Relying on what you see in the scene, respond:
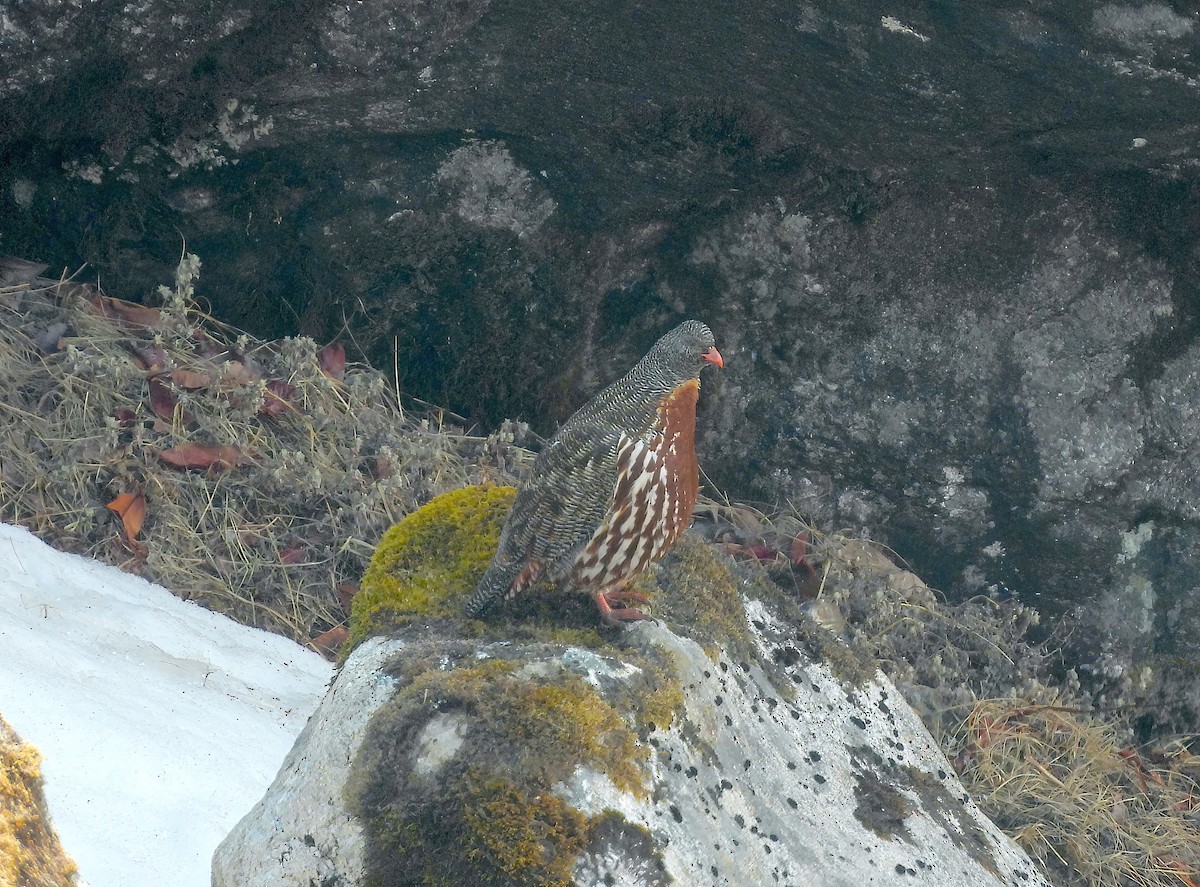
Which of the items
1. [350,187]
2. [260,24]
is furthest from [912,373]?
[260,24]

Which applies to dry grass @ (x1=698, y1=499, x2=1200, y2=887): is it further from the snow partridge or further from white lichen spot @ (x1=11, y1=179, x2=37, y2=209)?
white lichen spot @ (x1=11, y1=179, x2=37, y2=209)

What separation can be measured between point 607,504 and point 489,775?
1.22m

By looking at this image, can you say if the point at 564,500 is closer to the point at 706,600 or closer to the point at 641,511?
the point at 641,511

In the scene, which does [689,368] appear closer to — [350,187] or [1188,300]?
[350,187]

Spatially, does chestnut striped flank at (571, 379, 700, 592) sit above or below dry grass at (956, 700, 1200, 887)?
above

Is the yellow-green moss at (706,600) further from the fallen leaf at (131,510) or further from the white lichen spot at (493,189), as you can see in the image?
the fallen leaf at (131,510)

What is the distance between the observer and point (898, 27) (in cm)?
477

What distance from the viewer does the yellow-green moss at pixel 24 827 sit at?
2.35 meters

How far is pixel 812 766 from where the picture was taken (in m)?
3.76

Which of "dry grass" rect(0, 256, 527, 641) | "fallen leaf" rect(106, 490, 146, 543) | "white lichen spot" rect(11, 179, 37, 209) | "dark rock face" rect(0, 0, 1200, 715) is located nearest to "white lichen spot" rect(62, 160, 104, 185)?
"dark rock face" rect(0, 0, 1200, 715)

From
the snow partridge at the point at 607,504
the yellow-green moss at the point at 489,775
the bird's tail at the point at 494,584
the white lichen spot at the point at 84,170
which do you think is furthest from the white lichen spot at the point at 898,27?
the white lichen spot at the point at 84,170

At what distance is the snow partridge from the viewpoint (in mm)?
3781

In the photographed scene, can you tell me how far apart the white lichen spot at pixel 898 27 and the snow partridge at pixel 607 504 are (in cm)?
198

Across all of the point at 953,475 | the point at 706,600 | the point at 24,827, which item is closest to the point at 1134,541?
the point at 953,475
